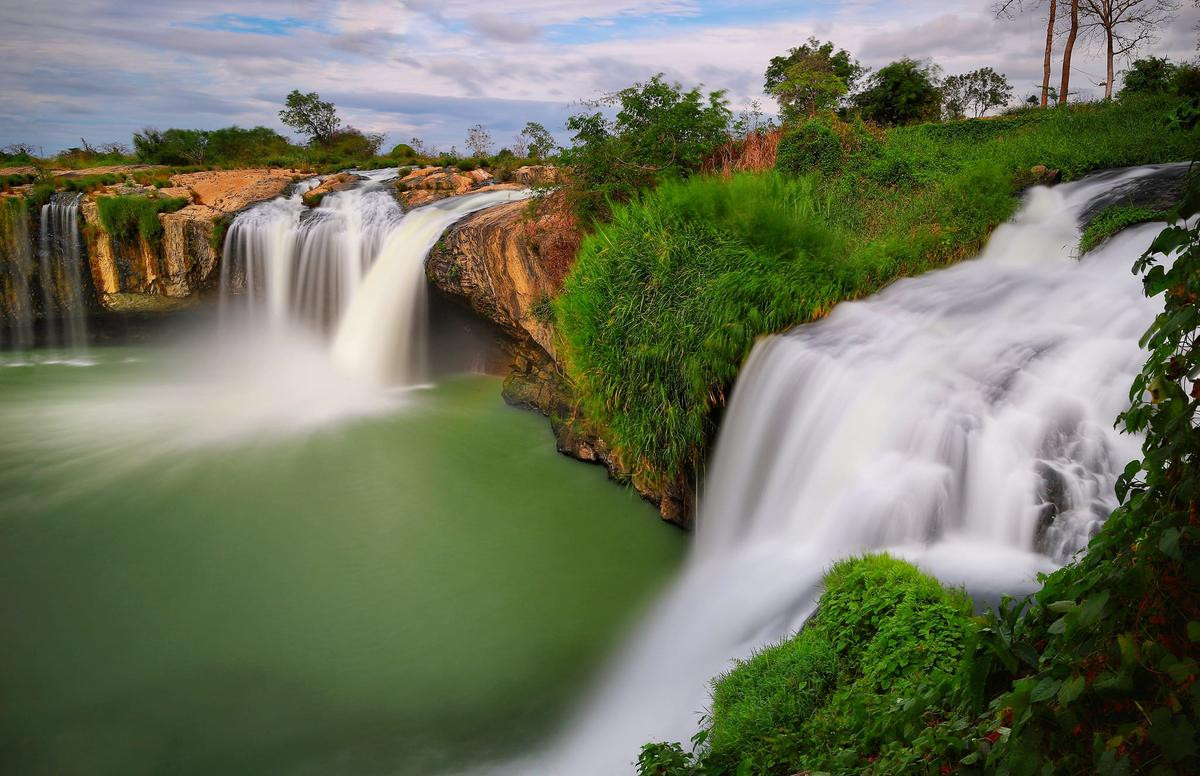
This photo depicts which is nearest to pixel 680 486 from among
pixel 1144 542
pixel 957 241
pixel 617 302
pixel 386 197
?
pixel 617 302

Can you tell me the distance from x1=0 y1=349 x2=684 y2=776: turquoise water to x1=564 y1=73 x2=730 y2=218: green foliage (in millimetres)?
3329

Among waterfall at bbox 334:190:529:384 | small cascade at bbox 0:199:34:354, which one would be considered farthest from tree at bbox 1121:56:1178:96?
small cascade at bbox 0:199:34:354

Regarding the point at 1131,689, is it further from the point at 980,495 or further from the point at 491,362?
the point at 491,362

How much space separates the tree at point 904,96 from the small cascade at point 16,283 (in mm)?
17381

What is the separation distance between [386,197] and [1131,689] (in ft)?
45.0

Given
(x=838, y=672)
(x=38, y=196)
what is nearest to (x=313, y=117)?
(x=38, y=196)

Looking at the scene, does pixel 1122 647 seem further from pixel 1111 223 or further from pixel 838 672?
pixel 1111 223

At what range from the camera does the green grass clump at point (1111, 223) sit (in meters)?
6.68

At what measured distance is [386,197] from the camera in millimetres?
13539

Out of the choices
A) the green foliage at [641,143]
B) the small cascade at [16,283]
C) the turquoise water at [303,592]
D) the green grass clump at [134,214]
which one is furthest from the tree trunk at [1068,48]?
the small cascade at [16,283]

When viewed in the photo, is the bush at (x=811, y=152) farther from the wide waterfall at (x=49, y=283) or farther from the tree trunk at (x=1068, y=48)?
the wide waterfall at (x=49, y=283)

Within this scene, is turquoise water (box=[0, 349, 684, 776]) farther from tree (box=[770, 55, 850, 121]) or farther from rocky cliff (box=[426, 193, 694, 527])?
tree (box=[770, 55, 850, 121])

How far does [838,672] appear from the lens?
3500mm

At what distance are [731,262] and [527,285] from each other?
3.78 metres
